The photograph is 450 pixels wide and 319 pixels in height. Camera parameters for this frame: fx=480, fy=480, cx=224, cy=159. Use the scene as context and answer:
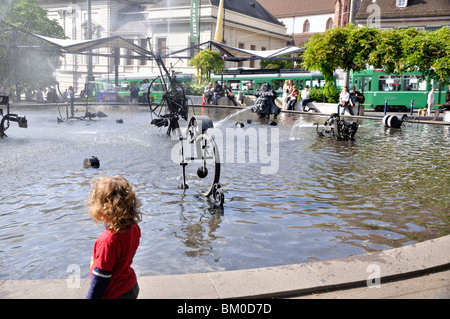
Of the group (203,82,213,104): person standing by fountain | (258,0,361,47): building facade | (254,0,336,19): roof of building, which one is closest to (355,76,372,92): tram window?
(203,82,213,104): person standing by fountain

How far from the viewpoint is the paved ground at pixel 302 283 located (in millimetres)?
3527

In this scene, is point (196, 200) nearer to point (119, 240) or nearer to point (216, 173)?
point (216, 173)

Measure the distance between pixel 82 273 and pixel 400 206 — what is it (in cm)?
440

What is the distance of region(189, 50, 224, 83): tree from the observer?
123 ft

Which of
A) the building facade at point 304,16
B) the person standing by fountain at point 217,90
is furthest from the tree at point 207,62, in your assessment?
the building facade at point 304,16

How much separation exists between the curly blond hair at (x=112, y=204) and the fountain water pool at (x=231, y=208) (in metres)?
1.65

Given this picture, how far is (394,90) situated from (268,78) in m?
9.07

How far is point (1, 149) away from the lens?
36.9 feet

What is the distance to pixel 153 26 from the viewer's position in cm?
6072

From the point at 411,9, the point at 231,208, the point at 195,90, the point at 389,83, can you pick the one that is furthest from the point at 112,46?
the point at 411,9

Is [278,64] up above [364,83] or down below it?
above

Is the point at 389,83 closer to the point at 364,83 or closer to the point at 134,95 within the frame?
the point at 364,83

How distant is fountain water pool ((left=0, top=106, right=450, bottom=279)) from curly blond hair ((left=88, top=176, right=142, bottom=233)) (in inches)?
65.2
